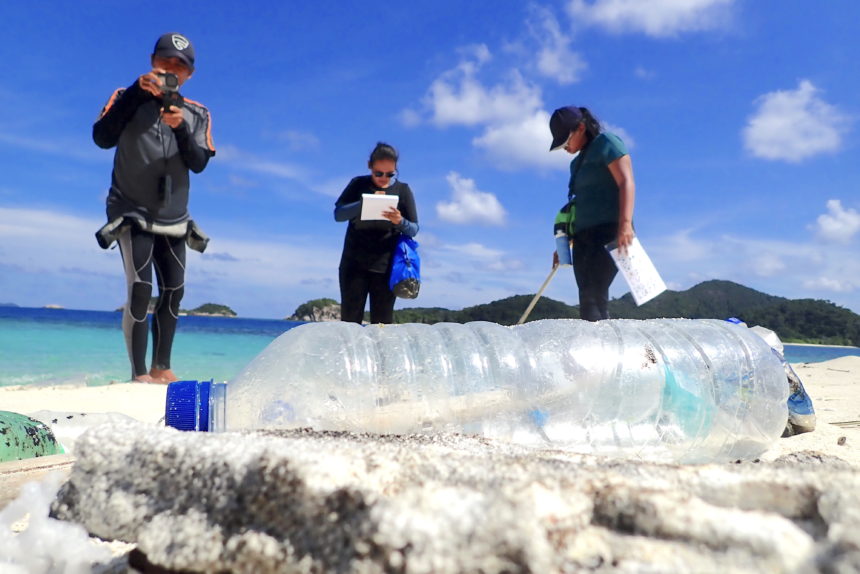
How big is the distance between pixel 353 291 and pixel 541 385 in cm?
188

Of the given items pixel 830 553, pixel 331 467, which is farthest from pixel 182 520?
pixel 830 553

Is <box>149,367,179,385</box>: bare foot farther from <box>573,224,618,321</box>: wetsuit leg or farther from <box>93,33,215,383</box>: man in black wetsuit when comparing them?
<box>573,224,618,321</box>: wetsuit leg

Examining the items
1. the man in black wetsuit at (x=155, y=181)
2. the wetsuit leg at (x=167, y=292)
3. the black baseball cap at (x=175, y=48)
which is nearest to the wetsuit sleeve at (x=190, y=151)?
the man in black wetsuit at (x=155, y=181)

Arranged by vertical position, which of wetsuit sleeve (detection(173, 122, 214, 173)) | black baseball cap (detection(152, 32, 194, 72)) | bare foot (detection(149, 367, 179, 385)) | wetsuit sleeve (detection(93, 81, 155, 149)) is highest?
black baseball cap (detection(152, 32, 194, 72))

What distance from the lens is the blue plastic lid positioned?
1.23 metres

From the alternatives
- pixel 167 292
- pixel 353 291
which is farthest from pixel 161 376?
pixel 353 291

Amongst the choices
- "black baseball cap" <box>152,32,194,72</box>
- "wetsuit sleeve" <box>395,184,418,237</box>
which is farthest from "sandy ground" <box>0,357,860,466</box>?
"black baseball cap" <box>152,32,194,72</box>

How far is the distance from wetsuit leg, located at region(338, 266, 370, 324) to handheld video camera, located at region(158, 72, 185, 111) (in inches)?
51.7

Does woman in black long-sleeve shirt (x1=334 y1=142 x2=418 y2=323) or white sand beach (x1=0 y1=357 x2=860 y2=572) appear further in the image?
woman in black long-sleeve shirt (x1=334 y1=142 x2=418 y2=323)

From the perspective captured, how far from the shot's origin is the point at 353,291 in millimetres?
3350

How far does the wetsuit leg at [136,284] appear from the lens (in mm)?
3320

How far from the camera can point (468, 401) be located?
1.60 metres

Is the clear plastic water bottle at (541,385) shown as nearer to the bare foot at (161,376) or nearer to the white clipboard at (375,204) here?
the white clipboard at (375,204)

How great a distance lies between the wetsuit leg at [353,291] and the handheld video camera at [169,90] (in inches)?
51.7
